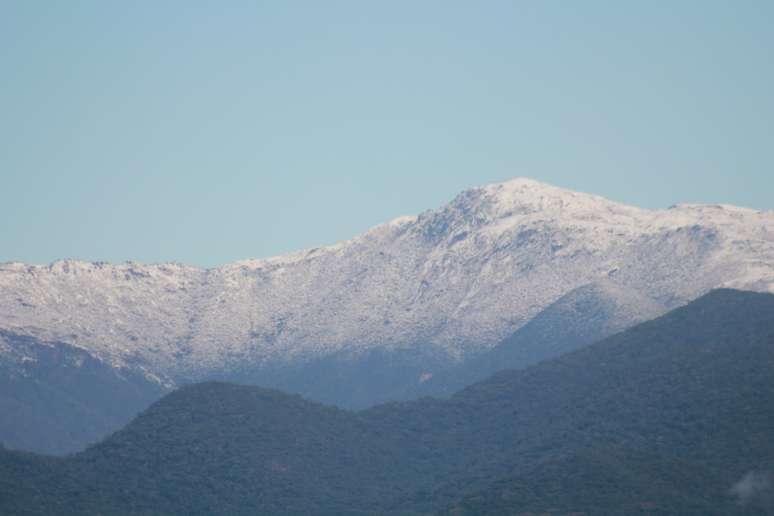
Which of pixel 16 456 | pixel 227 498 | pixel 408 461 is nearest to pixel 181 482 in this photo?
pixel 227 498

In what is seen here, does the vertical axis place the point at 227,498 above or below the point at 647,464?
above

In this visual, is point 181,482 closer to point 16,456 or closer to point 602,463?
point 16,456

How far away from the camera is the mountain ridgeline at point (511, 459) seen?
146625 millimetres

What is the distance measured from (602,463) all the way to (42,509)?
59010 millimetres

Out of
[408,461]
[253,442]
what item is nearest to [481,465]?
[408,461]

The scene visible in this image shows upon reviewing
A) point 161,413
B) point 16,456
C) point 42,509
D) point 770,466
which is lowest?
point 770,466

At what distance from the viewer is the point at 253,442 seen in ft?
625

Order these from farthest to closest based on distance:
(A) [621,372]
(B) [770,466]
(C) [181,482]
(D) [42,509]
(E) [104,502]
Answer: (A) [621,372] → (C) [181,482] → (E) [104,502] → (D) [42,509] → (B) [770,466]

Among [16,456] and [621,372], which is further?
[621,372]

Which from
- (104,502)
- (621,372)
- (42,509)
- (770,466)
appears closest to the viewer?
(770,466)

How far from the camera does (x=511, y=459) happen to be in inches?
7023

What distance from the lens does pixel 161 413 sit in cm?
19975

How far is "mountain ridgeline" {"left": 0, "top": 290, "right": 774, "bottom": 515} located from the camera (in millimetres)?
146625

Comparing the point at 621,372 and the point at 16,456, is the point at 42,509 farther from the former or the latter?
the point at 621,372
